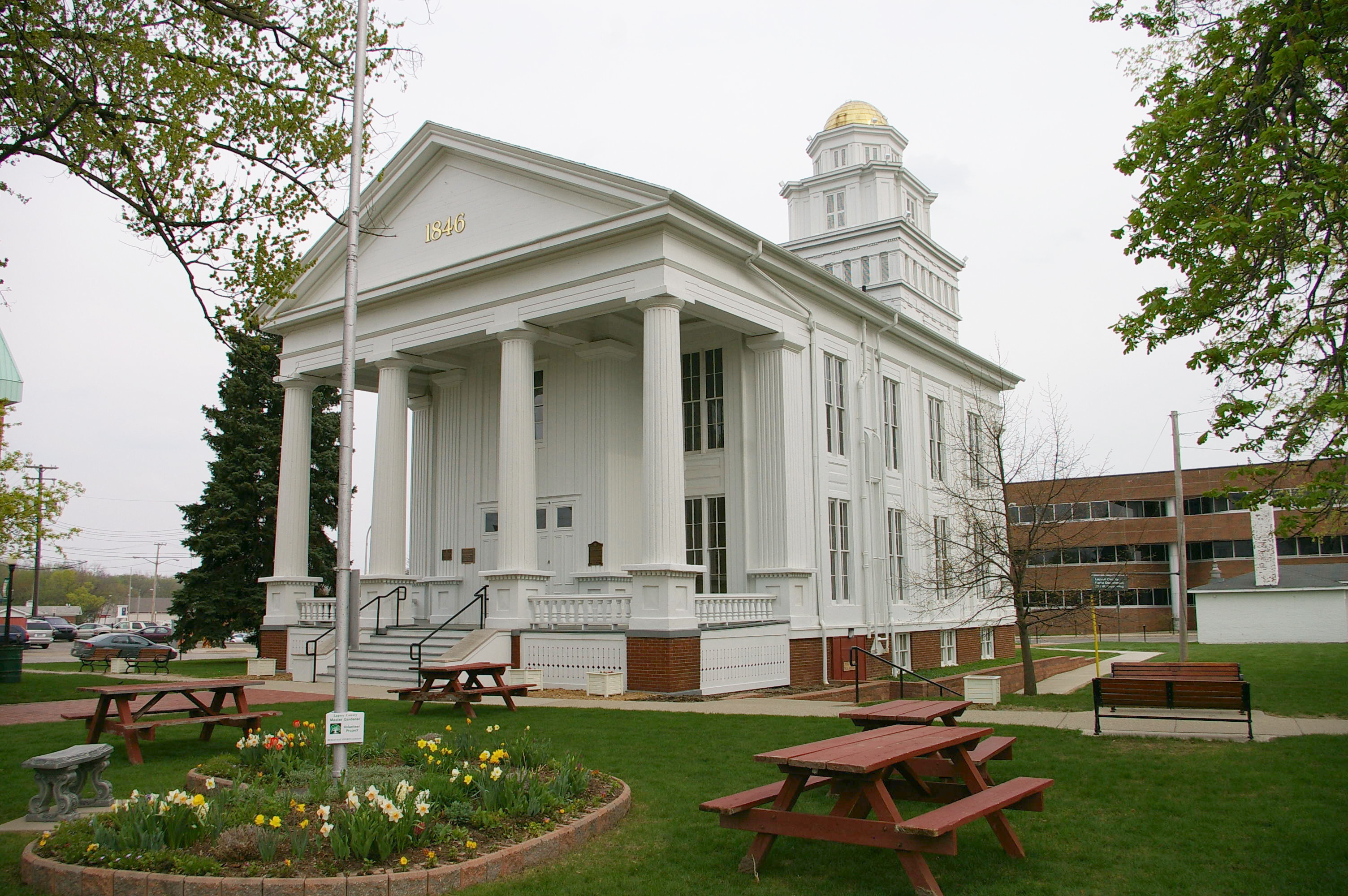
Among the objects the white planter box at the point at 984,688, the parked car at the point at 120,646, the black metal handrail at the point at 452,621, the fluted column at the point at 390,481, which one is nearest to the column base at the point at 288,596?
the fluted column at the point at 390,481

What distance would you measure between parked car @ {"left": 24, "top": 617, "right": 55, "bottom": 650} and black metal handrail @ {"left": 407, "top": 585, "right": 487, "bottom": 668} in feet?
141

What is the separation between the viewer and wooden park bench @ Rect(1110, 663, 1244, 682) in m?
12.4

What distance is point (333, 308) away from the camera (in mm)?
24875

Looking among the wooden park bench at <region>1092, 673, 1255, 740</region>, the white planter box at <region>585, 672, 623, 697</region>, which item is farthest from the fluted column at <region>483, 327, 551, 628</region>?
the wooden park bench at <region>1092, 673, 1255, 740</region>

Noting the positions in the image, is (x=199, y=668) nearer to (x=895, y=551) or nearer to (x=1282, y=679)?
(x=895, y=551)

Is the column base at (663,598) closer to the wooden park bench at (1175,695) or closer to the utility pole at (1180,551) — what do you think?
the wooden park bench at (1175,695)

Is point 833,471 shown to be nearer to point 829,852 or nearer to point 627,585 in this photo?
point 627,585

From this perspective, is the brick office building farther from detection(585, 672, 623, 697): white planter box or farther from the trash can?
the trash can

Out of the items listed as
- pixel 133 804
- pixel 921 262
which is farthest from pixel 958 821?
pixel 921 262

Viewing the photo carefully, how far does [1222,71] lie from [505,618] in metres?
14.9

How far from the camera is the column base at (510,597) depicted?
19.8 metres

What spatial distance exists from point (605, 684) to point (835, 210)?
24.5m

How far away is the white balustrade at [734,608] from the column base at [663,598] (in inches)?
20.4

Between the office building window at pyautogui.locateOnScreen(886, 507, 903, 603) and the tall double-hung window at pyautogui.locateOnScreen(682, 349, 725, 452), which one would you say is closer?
the tall double-hung window at pyautogui.locateOnScreen(682, 349, 725, 452)
